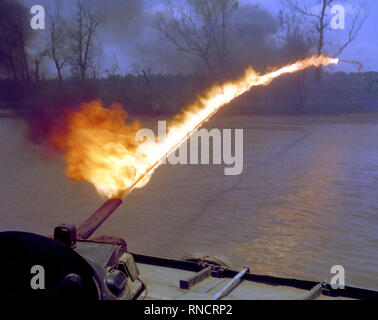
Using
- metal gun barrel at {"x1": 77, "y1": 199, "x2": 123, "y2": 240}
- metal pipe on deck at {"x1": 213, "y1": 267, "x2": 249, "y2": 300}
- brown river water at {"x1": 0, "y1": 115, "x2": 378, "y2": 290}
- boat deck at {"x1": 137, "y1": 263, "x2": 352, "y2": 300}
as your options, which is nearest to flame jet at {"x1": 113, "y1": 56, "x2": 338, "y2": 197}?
metal gun barrel at {"x1": 77, "y1": 199, "x2": 123, "y2": 240}

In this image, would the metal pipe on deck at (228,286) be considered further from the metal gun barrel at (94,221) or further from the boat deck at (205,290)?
the metal gun barrel at (94,221)

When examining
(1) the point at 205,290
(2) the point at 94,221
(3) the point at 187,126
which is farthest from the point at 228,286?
(3) the point at 187,126

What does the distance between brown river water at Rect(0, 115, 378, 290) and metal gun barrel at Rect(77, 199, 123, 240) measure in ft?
10.0

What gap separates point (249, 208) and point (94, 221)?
23.6ft

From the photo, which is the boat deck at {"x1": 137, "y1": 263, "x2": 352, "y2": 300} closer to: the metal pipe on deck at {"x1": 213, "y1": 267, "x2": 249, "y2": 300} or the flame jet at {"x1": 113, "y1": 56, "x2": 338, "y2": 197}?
the metal pipe on deck at {"x1": 213, "y1": 267, "x2": 249, "y2": 300}

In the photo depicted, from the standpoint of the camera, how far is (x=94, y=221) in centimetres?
518

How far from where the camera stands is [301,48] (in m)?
39.0

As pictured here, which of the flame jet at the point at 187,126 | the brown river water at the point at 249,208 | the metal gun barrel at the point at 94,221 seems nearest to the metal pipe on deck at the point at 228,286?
the metal gun barrel at the point at 94,221

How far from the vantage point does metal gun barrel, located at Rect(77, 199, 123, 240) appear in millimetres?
4945

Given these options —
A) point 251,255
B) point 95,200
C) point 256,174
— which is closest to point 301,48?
point 256,174

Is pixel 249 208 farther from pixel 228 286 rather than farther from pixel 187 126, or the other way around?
pixel 228 286

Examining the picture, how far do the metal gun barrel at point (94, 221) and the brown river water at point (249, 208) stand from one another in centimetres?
305

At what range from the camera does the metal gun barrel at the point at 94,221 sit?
4945 millimetres

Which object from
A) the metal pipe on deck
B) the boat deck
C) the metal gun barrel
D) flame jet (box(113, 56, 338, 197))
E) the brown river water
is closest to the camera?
the metal pipe on deck
